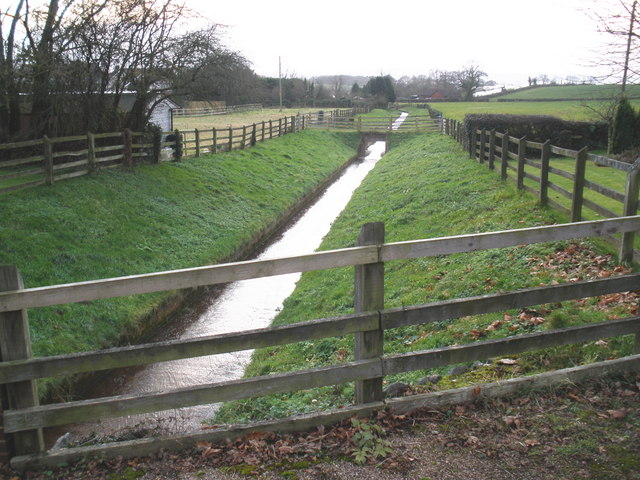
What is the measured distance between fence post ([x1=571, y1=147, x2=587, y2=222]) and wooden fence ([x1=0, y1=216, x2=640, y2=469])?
201 inches

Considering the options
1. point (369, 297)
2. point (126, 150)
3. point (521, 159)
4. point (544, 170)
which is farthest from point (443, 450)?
point (126, 150)

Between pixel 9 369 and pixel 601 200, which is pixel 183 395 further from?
pixel 601 200

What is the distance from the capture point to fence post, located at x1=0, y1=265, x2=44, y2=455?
11.7 ft

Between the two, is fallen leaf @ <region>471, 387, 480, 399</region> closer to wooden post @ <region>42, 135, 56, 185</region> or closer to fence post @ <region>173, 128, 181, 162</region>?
wooden post @ <region>42, 135, 56, 185</region>

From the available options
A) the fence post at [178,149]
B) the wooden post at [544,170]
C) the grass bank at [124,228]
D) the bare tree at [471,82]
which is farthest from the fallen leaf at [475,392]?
the bare tree at [471,82]

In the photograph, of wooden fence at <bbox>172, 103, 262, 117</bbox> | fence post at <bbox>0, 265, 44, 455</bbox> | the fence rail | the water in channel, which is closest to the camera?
fence post at <bbox>0, 265, 44, 455</bbox>

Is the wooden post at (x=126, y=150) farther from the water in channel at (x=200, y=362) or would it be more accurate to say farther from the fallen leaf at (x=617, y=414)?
the fallen leaf at (x=617, y=414)

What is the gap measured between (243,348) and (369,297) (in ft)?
3.11

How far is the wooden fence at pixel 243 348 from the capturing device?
12.1 ft

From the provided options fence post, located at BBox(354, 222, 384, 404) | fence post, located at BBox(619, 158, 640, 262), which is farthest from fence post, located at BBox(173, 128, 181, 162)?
fence post, located at BBox(354, 222, 384, 404)

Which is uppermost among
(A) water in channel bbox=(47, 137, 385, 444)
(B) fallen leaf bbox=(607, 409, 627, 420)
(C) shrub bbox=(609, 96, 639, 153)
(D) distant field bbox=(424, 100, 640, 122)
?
(D) distant field bbox=(424, 100, 640, 122)

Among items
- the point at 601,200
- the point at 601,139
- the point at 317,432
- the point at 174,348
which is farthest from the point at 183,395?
the point at 601,139

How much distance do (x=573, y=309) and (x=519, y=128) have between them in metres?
20.1

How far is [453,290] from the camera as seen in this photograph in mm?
8117
